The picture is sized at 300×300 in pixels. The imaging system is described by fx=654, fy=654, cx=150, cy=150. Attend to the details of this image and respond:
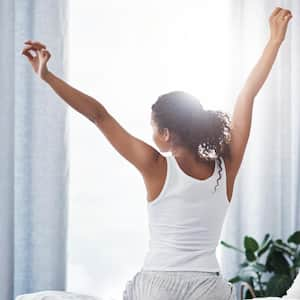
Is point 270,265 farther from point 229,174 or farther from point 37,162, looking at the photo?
point 229,174

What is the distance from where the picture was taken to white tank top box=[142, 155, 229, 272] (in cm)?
150

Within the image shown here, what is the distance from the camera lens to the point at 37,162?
2.73m

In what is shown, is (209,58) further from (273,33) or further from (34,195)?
(273,33)

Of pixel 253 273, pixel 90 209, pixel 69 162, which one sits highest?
pixel 69 162

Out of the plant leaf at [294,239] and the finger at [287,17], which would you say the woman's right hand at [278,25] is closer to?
the finger at [287,17]

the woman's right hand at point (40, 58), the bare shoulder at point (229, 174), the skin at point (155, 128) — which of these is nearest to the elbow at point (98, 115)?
the skin at point (155, 128)

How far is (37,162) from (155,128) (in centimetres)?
126

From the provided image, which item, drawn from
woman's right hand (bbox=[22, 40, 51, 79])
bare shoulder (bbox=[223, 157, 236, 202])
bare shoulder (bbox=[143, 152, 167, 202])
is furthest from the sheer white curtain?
woman's right hand (bbox=[22, 40, 51, 79])

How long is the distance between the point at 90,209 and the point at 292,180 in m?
1.05

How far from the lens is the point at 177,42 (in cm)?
306

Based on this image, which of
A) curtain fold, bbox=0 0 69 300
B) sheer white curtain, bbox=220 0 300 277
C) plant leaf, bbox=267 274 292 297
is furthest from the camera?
sheer white curtain, bbox=220 0 300 277

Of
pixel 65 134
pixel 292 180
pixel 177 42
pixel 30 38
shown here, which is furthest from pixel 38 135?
pixel 292 180

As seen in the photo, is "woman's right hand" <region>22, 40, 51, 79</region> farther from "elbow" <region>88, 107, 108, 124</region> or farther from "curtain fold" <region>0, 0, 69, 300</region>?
"curtain fold" <region>0, 0, 69, 300</region>

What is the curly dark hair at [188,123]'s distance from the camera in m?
1.53
